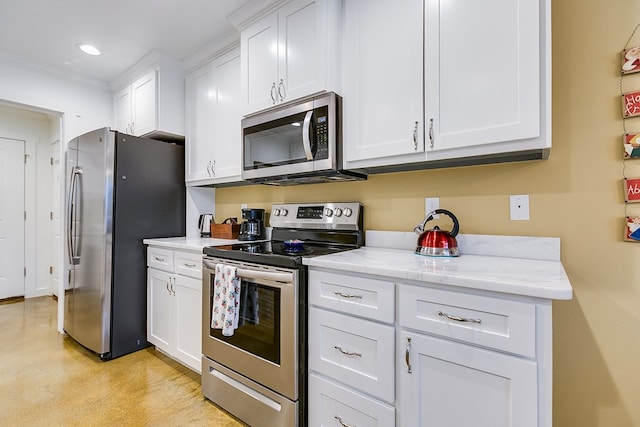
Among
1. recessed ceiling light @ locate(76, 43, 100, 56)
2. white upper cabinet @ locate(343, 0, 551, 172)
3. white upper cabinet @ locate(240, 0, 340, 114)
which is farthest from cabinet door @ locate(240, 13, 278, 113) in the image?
recessed ceiling light @ locate(76, 43, 100, 56)

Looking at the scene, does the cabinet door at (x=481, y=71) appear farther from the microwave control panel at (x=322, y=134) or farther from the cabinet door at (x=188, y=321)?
the cabinet door at (x=188, y=321)

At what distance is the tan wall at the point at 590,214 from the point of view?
4.08 ft

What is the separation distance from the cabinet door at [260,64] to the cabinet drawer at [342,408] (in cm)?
163

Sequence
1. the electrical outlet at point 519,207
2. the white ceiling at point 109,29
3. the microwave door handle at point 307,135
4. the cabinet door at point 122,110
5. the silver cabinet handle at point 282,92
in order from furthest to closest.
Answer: the cabinet door at point 122,110 < the white ceiling at point 109,29 < the silver cabinet handle at point 282,92 < the microwave door handle at point 307,135 < the electrical outlet at point 519,207

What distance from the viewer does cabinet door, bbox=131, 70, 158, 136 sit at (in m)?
2.71

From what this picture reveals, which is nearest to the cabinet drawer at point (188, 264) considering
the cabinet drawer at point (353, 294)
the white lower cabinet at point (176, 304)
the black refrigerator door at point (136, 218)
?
the white lower cabinet at point (176, 304)

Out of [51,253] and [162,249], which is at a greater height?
[162,249]

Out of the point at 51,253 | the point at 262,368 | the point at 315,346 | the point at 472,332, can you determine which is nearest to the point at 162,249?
the point at 262,368

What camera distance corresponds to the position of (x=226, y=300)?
1678mm

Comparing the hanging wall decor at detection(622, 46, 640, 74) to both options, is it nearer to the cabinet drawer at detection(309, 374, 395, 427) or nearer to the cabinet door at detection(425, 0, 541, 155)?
the cabinet door at detection(425, 0, 541, 155)

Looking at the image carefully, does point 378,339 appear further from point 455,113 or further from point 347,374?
point 455,113

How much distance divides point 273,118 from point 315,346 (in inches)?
53.2

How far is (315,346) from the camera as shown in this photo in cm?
145

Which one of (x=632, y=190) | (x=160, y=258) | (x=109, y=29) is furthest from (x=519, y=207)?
(x=109, y=29)
